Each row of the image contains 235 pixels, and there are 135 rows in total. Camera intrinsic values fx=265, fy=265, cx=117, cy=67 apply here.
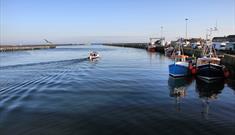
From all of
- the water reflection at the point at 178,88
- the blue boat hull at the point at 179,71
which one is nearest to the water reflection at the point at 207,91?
the water reflection at the point at 178,88

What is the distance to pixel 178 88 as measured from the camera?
25.9m

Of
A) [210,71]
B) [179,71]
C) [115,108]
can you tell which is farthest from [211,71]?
[115,108]

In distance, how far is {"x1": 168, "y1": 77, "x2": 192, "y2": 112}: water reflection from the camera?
2044 cm

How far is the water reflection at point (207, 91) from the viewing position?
1841 centimetres

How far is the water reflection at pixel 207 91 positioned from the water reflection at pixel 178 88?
4.05 ft

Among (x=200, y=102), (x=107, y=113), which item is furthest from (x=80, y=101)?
(x=200, y=102)

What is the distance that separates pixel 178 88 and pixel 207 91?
2795mm

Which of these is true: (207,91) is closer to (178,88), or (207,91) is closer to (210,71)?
(178,88)

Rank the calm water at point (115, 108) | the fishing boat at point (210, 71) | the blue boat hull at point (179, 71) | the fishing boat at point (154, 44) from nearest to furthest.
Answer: the calm water at point (115, 108), the fishing boat at point (210, 71), the blue boat hull at point (179, 71), the fishing boat at point (154, 44)

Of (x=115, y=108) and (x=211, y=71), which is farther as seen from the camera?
(x=211, y=71)

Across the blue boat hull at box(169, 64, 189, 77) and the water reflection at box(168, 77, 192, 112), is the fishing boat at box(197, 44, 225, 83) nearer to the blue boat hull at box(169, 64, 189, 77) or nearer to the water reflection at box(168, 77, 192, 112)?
the water reflection at box(168, 77, 192, 112)

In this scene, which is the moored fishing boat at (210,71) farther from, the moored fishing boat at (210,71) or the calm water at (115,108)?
the calm water at (115,108)

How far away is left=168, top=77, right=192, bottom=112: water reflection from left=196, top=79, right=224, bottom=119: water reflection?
1233 mm

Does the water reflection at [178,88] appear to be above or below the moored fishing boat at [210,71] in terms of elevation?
below
